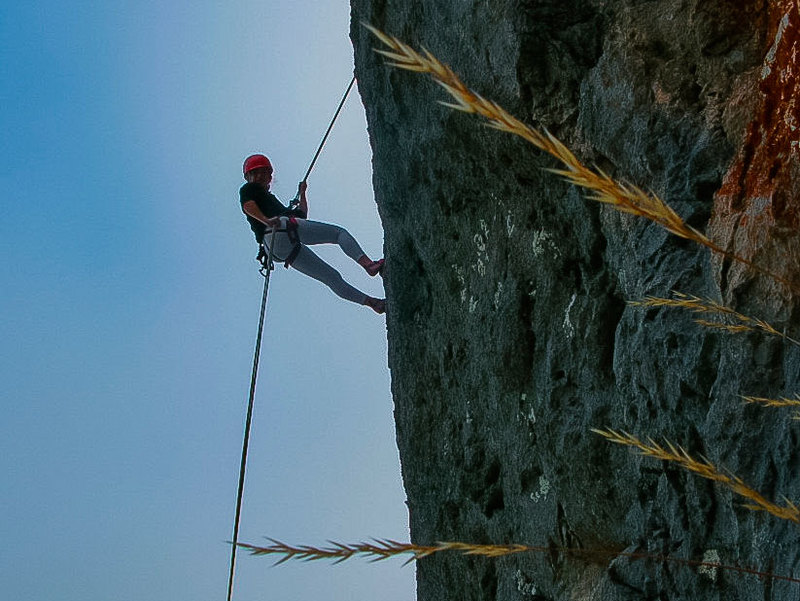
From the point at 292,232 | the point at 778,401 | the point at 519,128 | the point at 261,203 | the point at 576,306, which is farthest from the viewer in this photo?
the point at 261,203

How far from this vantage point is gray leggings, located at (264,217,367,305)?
777cm

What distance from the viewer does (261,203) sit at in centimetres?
795

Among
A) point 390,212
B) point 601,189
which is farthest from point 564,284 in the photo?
point 601,189

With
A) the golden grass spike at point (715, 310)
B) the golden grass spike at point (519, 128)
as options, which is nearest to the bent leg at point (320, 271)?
the golden grass spike at point (715, 310)

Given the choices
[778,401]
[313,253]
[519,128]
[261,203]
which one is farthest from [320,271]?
[519,128]

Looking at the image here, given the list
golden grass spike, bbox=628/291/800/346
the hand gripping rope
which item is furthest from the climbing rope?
golden grass spike, bbox=628/291/800/346

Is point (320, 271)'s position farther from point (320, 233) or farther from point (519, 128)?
point (519, 128)

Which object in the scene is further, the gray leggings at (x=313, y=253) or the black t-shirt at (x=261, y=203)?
the black t-shirt at (x=261, y=203)

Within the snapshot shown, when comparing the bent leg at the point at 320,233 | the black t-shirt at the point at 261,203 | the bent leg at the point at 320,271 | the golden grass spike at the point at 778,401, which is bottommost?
the golden grass spike at the point at 778,401

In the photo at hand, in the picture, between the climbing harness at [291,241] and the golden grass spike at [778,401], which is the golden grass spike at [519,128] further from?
the climbing harness at [291,241]

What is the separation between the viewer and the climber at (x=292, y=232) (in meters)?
7.75

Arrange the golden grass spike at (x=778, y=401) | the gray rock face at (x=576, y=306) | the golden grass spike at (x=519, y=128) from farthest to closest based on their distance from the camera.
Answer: the gray rock face at (x=576, y=306), the golden grass spike at (x=778, y=401), the golden grass spike at (x=519, y=128)

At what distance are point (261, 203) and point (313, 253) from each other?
635mm

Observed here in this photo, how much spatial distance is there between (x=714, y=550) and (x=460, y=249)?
2769mm
